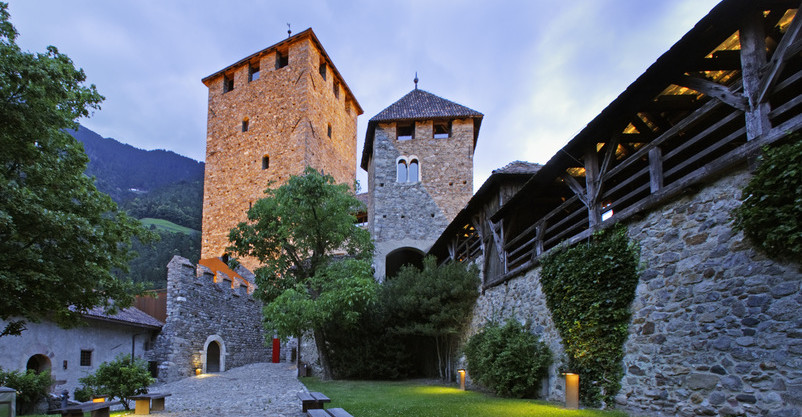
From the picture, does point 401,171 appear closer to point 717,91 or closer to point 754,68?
point 717,91

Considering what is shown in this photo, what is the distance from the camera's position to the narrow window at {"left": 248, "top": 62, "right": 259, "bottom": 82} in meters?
30.4

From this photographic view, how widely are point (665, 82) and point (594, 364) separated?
4122 mm

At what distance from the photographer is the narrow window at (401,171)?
872 inches

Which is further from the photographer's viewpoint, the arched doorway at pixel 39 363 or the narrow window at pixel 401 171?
the narrow window at pixel 401 171

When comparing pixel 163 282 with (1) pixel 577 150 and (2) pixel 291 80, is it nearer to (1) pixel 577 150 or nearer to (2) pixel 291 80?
(2) pixel 291 80

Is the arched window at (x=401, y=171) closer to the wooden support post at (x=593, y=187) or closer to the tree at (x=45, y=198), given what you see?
the wooden support post at (x=593, y=187)

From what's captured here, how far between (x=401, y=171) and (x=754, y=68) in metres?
17.6

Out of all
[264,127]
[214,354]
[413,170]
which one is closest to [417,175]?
[413,170]

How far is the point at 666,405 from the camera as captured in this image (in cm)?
577

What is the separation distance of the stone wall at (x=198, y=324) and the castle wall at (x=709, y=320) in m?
15.2

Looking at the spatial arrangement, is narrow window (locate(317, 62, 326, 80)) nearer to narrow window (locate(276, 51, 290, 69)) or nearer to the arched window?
narrow window (locate(276, 51, 290, 69))

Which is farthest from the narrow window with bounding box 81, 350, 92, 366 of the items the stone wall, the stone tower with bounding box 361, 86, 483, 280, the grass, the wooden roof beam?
the grass

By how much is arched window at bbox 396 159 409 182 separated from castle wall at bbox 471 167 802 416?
15.8m

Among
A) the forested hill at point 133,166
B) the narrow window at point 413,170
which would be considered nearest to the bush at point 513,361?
the narrow window at point 413,170
